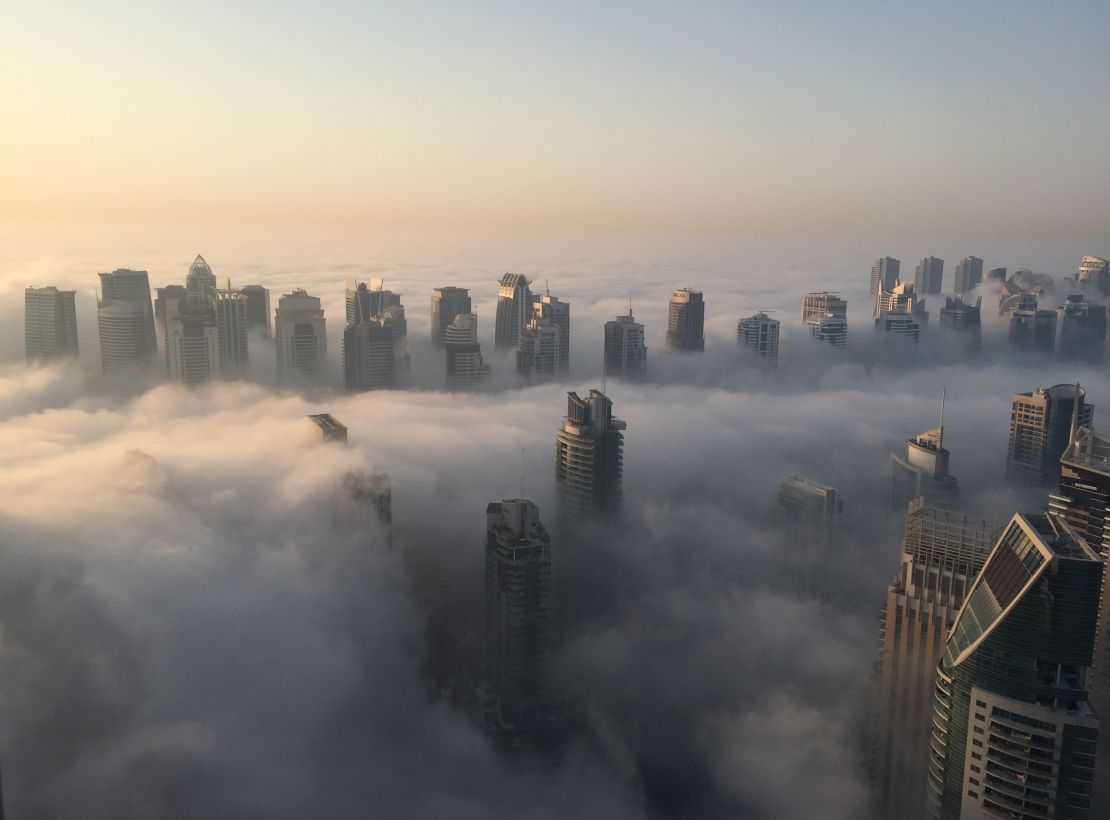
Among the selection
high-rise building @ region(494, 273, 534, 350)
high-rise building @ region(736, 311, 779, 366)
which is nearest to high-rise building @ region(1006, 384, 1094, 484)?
high-rise building @ region(736, 311, 779, 366)

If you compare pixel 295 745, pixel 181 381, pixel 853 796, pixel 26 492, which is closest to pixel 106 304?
pixel 181 381

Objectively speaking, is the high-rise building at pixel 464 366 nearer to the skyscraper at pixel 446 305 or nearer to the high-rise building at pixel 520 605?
the skyscraper at pixel 446 305

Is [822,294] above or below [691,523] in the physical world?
above

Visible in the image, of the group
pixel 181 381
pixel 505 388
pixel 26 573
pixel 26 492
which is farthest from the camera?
pixel 505 388

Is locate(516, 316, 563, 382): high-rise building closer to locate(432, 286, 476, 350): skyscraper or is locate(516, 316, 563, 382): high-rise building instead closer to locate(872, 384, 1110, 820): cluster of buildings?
locate(432, 286, 476, 350): skyscraper

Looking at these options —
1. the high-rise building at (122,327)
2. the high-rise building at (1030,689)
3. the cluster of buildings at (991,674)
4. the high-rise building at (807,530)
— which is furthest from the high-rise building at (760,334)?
the high-rise building at (1030,689)

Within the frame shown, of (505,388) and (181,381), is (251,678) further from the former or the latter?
(505,388)

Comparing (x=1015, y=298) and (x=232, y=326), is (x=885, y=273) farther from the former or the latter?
(x=232, y=326)
